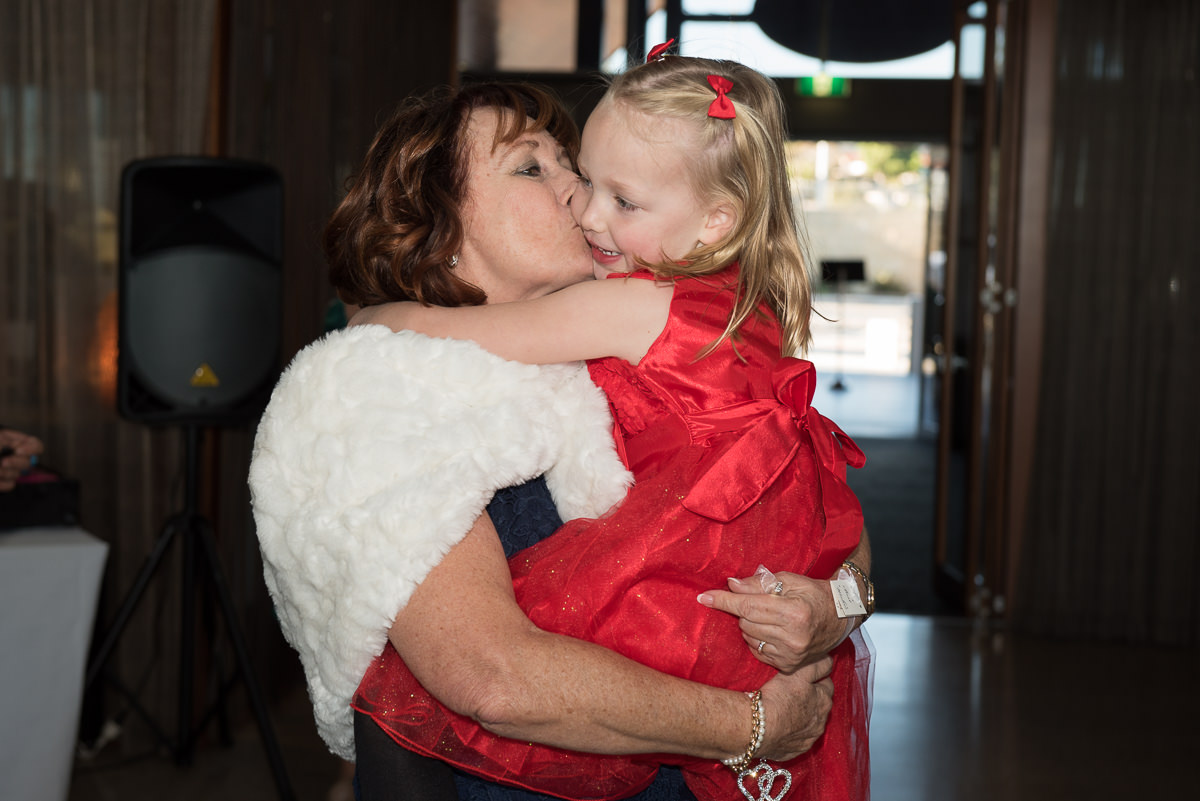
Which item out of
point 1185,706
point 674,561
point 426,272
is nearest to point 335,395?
point 426,272

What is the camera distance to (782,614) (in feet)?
4.03

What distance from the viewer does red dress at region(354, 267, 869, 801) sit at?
118cm

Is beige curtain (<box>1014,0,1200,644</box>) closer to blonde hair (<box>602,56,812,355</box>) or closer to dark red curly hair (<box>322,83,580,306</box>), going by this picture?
blonde hair (<box>602,56,812,355</box>)

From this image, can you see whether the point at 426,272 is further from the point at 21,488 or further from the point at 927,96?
the point at 927,96

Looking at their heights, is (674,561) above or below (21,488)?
above

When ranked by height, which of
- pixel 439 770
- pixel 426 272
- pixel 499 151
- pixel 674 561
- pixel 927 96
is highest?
pixel 927 96

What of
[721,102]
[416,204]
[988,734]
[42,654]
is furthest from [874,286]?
[416,204]

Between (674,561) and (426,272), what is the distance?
0.51 meters

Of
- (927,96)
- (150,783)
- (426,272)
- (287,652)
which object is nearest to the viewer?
(426,272)

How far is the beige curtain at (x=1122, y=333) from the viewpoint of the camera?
4.88 meters

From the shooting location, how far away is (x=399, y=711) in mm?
1174

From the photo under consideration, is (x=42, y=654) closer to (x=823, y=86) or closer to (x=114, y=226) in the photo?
(x=114, y=226)

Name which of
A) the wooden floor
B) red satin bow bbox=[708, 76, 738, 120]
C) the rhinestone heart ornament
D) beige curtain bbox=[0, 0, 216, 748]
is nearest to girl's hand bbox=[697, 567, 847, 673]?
the rhinestone heart ornament

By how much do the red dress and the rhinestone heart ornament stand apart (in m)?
0.02
